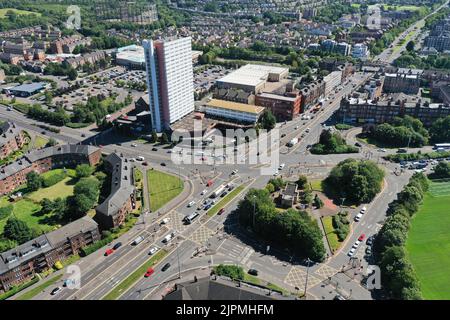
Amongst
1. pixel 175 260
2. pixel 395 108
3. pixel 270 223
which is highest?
pixel 395 108

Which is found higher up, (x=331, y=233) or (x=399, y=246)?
(x=399, y=246)

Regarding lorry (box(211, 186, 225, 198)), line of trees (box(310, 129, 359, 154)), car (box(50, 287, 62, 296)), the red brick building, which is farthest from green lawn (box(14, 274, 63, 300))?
the red brick building

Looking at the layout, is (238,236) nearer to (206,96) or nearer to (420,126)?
(420,126)

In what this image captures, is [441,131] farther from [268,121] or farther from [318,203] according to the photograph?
[318,203]

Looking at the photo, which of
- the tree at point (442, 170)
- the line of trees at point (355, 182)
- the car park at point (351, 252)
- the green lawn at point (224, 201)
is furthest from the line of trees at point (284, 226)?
the tree at point (442, 170)

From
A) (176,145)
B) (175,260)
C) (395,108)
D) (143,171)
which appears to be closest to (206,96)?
(176,145)

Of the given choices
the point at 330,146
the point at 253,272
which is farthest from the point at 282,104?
the point at 253,272

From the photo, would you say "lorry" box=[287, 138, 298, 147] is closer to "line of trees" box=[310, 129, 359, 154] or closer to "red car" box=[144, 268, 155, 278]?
"line of trees" box=[310, 129, 359, 154]

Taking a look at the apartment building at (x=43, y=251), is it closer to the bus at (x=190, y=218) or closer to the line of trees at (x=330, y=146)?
the bus at (x=190, y=218)
